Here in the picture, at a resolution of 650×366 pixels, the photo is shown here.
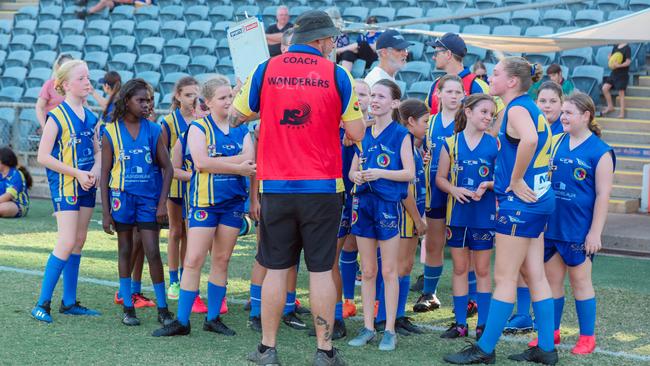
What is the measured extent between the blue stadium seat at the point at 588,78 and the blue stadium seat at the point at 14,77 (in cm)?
991

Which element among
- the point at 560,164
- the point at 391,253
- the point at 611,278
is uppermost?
the point at 560,164

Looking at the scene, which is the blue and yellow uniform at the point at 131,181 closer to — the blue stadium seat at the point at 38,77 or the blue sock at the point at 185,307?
the blue sock at the point at 185,307

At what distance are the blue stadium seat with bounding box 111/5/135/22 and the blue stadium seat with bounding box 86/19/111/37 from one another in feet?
1.23

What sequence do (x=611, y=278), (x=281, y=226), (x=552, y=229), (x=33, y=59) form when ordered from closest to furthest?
(x=281, y=226) < (x=552, y=229) < (x=611, y=278) < (x=33, y=59)

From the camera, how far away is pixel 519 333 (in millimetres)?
6383

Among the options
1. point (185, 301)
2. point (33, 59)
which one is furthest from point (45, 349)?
point (33, 59)

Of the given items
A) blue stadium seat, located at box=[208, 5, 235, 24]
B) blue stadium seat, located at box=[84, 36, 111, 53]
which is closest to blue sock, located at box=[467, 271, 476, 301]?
blue stadium seat, located at box=[208, 5, 235, 24]

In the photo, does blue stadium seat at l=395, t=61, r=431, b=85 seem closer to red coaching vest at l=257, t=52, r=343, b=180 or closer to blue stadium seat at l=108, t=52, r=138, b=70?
blue stadium seat at l=108, t=52, r=138, b=70

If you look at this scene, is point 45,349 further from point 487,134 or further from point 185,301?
point 487,134

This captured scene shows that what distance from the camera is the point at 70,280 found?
6.66 meters

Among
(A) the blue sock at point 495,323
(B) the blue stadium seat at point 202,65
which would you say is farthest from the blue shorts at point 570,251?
(B) the blue stadium seat at point 202,65

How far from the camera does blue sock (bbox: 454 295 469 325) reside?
20.7 ft

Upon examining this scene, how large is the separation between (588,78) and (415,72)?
2.61 metres

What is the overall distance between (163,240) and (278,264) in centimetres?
522
